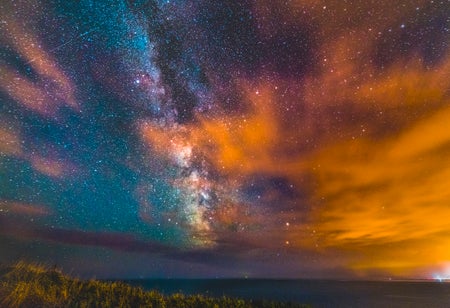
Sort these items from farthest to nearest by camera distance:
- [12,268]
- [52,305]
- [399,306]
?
[399,306] → [12,268] → [52,305]

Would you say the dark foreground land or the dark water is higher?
the dark water

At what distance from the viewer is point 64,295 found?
40.8ft

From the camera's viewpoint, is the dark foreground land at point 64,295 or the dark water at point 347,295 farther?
the dark water at point 347,295

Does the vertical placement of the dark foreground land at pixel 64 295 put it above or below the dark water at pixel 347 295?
below

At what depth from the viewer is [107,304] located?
40.3ft

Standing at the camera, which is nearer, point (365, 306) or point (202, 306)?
point (202, 306)

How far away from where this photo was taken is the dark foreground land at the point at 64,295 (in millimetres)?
11328

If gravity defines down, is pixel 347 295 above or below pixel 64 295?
above

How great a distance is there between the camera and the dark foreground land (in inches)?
446

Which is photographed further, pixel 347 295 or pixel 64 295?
pixel 347 295

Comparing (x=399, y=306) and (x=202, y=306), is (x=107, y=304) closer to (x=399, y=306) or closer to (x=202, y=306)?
(x=202, y=306)

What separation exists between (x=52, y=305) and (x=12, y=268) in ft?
28.3

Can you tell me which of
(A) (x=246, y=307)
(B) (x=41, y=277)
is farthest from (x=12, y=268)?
(A) (x=246, y=307)

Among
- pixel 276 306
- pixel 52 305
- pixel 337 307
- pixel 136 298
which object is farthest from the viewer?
pixel 337 307
